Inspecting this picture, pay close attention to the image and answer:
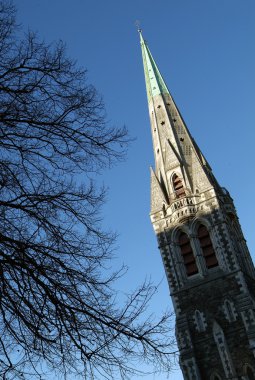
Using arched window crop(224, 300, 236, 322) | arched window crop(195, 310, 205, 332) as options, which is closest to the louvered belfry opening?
arched window crop(224, 300, 236, 322)

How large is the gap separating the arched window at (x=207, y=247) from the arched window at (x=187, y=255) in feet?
2.54

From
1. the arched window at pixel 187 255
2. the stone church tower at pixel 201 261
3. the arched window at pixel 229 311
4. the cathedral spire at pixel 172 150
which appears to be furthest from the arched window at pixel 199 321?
the cathedral spire at pixel 172 150

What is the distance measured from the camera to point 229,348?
93.1 feet

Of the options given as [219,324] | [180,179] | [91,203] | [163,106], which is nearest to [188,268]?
[219,324]

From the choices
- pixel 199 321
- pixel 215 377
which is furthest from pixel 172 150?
pixel 215 377

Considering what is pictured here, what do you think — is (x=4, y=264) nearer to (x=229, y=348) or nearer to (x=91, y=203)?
(x=91, y=203)

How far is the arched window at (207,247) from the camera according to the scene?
31859 mm

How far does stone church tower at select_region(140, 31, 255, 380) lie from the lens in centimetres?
2848

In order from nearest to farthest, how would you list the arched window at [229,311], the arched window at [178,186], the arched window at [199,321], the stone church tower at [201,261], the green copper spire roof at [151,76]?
1. the stone church tower at [201,261]
2. the arched window at [229,311]
3. the arched window at [199,321]
4. the arched window at [178,186]
5. the green copper spire roof at [151,76]

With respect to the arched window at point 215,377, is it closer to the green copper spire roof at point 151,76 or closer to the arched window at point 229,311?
the arched window at point 229,311

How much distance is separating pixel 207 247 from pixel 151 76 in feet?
62.1

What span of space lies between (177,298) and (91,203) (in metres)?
25.1

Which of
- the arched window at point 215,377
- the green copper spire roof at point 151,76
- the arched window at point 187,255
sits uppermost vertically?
the green copper spire roof at point 151,76

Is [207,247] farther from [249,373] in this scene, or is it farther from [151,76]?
[151,76]
